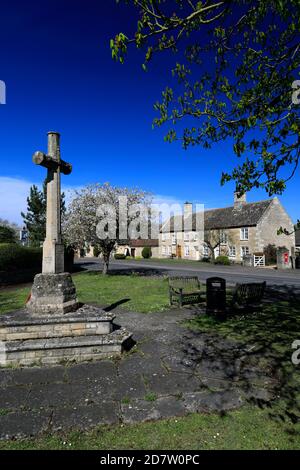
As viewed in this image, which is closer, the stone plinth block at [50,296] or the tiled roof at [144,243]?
the stone plinth block at [50,296]

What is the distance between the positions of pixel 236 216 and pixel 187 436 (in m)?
39.4

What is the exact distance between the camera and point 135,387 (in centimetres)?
502

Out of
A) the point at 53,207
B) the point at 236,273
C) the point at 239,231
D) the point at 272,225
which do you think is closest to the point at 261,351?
the point at 53,207

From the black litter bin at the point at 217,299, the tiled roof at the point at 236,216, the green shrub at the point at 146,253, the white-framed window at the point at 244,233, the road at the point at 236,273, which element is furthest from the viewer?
the green shrub at the point at 146,253

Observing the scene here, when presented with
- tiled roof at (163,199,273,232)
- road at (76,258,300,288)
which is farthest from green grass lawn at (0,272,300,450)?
tiled roof at (163,199,273,232)

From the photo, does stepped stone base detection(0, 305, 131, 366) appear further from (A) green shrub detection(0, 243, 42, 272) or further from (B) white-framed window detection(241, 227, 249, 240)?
(B) white-framed window detection(241, 227, 249, 240)

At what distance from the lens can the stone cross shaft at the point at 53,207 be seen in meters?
7.43

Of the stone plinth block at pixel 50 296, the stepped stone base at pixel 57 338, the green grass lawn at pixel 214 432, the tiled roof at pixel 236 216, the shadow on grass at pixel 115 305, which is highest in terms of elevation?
the tiled roof at pixel 236 216

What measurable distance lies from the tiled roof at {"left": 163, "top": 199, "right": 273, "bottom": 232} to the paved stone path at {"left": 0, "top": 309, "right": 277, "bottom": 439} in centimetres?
3264

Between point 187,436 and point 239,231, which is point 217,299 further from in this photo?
point 239,231

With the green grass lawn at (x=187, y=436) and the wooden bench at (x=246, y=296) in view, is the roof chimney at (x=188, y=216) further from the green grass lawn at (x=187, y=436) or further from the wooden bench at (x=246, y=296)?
the green grass lawn at (x=187, y=436)

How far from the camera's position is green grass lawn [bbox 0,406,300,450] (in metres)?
3.55

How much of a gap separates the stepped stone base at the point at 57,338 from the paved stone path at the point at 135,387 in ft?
0.87

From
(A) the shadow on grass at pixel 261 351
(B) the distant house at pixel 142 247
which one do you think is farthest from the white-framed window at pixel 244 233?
(A) the shadow on grass at pixel 261 351
